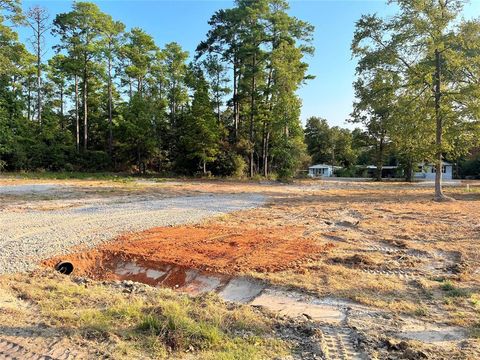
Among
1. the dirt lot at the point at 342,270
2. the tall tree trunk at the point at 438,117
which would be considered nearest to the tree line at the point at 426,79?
the tall tree trunk at the point at 438,117

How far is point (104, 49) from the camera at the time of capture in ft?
106

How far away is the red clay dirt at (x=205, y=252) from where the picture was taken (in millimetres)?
6199

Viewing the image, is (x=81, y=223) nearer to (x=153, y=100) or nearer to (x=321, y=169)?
(x=153, y=100)

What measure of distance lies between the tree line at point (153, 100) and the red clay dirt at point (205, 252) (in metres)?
22.9

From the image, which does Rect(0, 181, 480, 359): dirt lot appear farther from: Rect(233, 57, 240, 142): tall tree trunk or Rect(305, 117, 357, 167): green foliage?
Rect(305, 117, 357, 167): green foliage

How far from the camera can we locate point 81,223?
30.9 ft

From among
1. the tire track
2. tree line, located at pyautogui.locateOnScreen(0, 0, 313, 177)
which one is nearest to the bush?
tree line, located at pyautogui.locateOnScreen(0, 0, 313, 177)

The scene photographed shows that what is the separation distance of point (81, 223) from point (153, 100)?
2842 centimetres

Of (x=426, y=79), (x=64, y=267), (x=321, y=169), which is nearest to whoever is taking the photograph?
(x=64, y=267)

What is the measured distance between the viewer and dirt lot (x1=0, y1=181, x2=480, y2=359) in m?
3.63

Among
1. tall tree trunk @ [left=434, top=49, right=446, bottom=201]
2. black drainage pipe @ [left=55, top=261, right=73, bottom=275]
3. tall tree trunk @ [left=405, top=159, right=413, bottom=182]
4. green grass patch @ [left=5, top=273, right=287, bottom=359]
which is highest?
tall tree trunk @ [left=434, top=49, right=446, bottom=201]

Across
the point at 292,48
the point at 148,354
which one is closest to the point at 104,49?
the point at 292,48

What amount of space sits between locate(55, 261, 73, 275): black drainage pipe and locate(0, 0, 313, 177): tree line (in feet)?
82.0

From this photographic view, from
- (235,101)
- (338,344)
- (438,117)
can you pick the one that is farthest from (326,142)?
(338,344)
